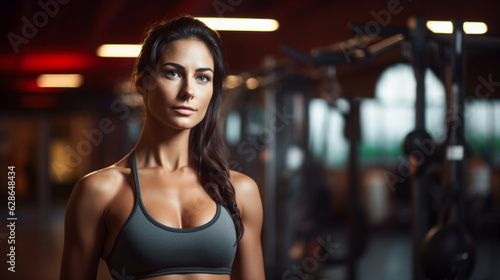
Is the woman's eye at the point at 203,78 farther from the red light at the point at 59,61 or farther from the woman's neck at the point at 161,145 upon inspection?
the red light at the point at 59,61

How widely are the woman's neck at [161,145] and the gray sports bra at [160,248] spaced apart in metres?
0.08

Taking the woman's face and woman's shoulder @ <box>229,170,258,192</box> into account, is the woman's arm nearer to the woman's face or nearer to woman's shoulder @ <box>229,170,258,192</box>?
woman's shoulder @ <box>229,170,258,192</box>

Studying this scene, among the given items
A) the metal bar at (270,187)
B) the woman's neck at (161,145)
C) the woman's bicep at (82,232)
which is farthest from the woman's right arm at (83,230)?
the metal bar at (270,187)

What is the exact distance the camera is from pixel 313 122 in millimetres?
9070

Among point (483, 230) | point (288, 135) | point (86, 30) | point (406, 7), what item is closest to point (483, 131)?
point (483, 230)

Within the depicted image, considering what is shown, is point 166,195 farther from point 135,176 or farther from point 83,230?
point 83,230

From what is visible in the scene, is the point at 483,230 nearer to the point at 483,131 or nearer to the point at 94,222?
the point at 483,131

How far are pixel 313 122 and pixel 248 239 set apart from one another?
7946mm

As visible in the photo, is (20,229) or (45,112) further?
(45,112)

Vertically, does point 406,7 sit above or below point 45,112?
above

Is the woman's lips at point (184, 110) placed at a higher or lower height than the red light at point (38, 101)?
lower

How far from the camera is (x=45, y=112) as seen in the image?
10609mm

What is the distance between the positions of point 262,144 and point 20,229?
5.13 m

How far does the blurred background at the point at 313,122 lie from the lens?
106 inches
